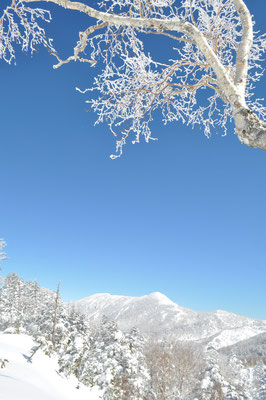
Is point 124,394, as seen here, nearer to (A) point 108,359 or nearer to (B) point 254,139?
(A) point 108,359

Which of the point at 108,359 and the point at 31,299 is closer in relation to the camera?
the point at 108,359

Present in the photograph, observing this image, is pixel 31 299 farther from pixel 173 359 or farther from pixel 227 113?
pixel 227 113

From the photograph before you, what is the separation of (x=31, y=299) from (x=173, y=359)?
43.7m

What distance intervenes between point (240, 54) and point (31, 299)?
72274 mm

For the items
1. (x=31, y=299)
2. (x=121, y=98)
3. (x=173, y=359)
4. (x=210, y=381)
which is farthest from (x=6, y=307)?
(x=121, y=98)

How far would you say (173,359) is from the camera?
111 feet

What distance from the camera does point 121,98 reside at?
3844 mm

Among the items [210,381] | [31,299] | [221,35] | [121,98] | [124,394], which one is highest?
[221,35]

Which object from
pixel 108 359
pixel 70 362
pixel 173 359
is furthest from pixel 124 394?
pixel 173 359

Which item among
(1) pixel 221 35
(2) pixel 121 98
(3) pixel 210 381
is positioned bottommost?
(3) pixel 210 381

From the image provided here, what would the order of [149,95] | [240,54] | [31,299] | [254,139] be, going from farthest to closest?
[31,299] < [149,95] < [240,54] < [254,139]

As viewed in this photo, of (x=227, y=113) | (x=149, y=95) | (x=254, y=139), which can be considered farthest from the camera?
(x=227, y=113)

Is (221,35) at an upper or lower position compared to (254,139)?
upper

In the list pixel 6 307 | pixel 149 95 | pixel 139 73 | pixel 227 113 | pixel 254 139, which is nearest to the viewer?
pixel 254 139
